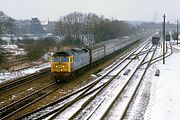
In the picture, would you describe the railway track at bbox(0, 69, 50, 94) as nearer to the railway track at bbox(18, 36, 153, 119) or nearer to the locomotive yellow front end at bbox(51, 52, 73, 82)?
the locomotive yellow front end at bbox(51, 52, 73, 82)

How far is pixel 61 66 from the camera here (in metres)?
27.5

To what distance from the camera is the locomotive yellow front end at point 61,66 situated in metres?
27.4

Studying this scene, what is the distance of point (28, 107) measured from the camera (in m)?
19.0

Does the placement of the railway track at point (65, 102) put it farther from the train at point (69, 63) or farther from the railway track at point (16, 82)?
the railway track at point (16, 82)

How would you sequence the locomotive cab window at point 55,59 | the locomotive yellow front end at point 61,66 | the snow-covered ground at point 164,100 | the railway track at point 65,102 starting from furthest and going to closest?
the locomotive cab window at point 55,59 < the locomotive yellow front end at point 61,66 < the snow-covered ground at point 164,100 < the railway track at point 65,102

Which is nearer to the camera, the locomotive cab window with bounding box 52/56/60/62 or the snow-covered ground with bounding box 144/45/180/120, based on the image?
the snow-covered ground with bounding box 144/45/180/120

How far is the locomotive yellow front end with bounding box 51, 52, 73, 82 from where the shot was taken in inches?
1077

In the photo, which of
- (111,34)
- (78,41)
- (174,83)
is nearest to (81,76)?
(174,83)

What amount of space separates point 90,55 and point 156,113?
19.3 metres

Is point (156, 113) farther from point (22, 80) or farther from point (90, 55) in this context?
point (90, 55)

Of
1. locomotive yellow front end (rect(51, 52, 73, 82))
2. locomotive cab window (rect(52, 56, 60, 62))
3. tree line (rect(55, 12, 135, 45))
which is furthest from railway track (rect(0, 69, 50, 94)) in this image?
tree line (rect(55, 12, 135, 45))

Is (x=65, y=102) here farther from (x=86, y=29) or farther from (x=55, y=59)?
(x=86, y=29)

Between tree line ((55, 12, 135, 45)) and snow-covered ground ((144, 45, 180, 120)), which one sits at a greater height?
tree line ((55, 12, 135, 45))

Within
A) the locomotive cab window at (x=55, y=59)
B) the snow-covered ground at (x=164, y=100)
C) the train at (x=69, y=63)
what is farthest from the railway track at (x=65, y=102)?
the snow-covered ground at (x=164, y=100)
